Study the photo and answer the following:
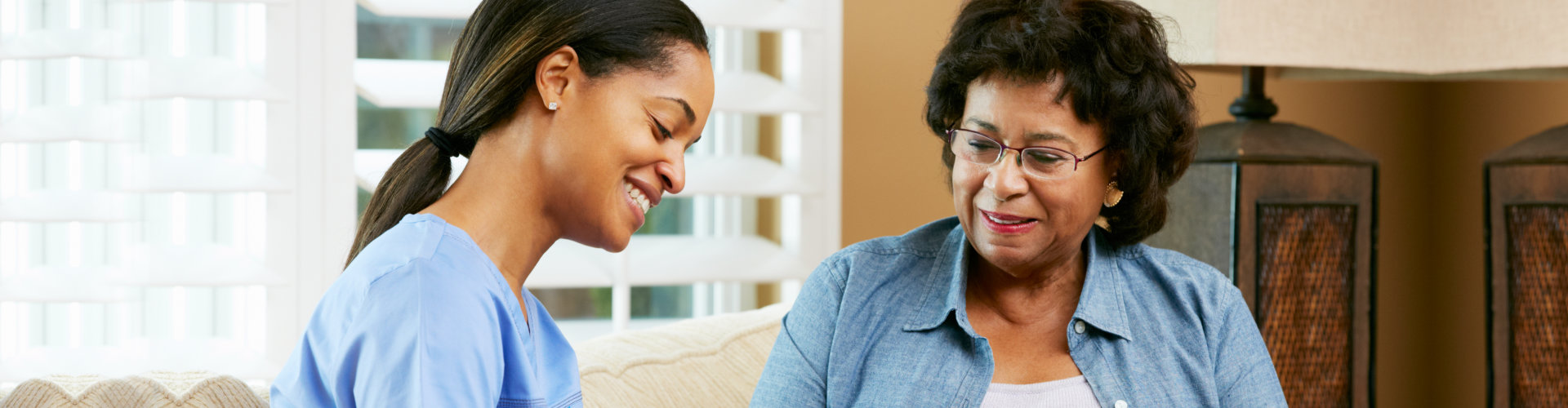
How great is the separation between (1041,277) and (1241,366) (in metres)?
0.25

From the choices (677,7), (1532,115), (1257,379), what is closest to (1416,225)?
(1532,115)

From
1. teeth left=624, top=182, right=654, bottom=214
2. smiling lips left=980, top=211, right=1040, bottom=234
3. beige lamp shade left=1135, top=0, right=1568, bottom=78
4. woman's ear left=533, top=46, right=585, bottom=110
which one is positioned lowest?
smiling lips left=980, top=211, right=1040, bottom=234

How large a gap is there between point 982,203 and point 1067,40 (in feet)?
0.69

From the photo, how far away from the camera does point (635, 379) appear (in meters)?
1.41

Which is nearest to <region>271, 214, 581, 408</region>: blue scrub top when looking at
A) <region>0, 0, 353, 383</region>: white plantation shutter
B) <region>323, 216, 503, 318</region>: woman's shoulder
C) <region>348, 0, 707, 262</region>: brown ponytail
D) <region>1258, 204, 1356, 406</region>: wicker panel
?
<region>323, 216, 503, 318</region>: woman's shoulder

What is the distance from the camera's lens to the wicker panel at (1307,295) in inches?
73.6

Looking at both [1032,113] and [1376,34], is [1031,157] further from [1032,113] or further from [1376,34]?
[1376,34]

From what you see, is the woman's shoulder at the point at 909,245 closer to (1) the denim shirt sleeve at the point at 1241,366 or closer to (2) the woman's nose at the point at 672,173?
(1) the denim shirt sleeve at the point at 1241,366

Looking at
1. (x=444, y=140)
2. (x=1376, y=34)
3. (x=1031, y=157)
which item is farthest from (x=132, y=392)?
(x=1376, y=34)

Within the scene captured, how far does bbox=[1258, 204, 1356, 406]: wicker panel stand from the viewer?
1.87 metres

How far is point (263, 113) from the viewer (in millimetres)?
1782

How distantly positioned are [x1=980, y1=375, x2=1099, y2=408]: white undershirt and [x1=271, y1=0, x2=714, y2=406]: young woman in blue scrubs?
546 millimetres

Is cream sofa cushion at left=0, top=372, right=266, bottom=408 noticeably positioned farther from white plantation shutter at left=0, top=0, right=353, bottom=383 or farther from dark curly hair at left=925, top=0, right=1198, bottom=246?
dark curly hair at left=925, top=0, right=1198, bottom=246

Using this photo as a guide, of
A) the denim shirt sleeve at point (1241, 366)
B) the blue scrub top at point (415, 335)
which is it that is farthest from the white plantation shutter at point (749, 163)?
the blue scrub top at point (415, 335)
